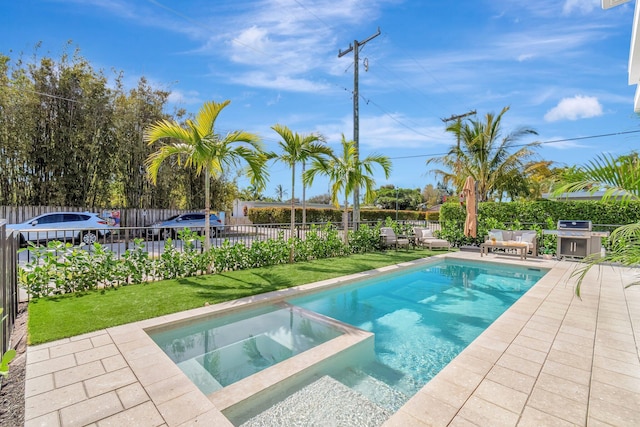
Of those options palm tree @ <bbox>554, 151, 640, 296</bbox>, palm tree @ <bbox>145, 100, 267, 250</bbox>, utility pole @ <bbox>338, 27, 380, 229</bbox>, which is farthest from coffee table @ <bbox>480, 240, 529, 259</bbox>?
palm tree @ <bbox>145, 100, 267, 250</bbox>

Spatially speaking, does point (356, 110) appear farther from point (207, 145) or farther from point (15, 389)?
point (15, 389)

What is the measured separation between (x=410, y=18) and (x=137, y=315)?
9.34m

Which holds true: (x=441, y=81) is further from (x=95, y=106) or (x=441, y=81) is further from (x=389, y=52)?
(x=95, y=106)

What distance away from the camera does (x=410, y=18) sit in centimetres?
838

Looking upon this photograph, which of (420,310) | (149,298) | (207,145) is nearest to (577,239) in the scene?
(420,310)

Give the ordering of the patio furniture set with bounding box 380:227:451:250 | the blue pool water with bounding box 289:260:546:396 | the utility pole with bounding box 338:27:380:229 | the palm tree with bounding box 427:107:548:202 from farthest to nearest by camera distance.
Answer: the palm tree with bounding box 427:107:548:202, the utility pole with bounding box 338:27:380:229, the patio furniture set with bounding box 380:227:451:250, the blue pool water with bounding box 289:260:546:396

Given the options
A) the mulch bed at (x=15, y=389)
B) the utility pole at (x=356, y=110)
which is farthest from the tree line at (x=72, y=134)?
the mulch bed at (x=15, y=389)

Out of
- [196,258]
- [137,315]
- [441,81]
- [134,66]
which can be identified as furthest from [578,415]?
[134,66]

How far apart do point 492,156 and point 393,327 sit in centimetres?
1227

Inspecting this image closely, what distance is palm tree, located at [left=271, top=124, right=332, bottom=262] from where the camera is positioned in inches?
284

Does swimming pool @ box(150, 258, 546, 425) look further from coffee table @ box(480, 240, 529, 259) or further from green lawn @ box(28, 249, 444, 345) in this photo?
coffee table @ box(480, 240, 529, 259)

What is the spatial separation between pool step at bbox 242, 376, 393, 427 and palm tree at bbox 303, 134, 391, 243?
6.33m

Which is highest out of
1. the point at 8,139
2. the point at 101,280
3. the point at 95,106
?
the point at 95,106

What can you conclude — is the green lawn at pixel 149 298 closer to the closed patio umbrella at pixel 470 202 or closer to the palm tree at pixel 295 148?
the palm tree at pixel 295 148
